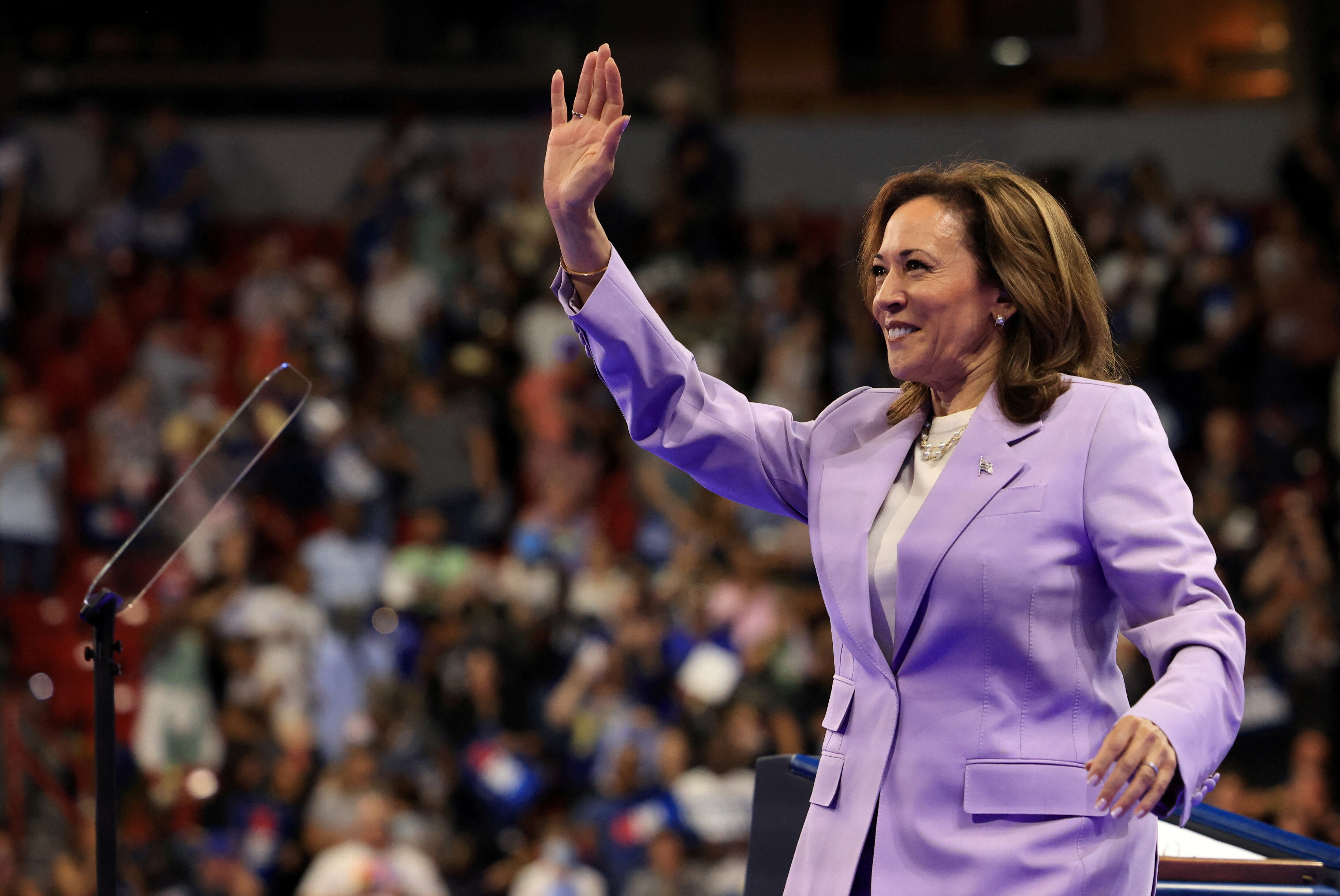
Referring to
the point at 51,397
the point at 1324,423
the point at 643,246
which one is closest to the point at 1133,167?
the point at 1324,423

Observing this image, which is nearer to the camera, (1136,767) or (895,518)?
(1136,767)

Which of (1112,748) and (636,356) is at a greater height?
(636,356)

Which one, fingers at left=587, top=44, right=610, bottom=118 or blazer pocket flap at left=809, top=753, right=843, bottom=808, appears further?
fingers at left=587, top=44, right=610, bottom=118

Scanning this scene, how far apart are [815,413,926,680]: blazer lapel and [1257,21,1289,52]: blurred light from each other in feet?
32.7

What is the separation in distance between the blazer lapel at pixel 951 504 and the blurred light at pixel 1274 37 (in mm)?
10050

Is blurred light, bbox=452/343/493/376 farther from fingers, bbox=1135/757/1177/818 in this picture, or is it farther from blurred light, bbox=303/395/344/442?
fingers, bbox=1135/757/1177/818

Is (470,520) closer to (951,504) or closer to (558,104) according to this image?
(558,104)

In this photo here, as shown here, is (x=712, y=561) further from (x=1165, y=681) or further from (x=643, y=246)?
(x=1165, y=681)

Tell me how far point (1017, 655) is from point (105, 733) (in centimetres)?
121

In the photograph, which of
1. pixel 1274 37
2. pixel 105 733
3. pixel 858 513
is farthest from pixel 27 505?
pixel 1274 37

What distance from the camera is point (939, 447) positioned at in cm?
204

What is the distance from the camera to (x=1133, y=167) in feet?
31.4

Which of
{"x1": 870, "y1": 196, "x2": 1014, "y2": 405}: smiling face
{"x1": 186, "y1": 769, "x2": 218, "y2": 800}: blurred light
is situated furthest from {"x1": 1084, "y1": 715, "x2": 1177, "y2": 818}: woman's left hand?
{"x1": 186, "y1": 769, "x2": 218, "y2": 800}: blurred light

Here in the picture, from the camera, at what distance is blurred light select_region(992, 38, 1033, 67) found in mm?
10945
